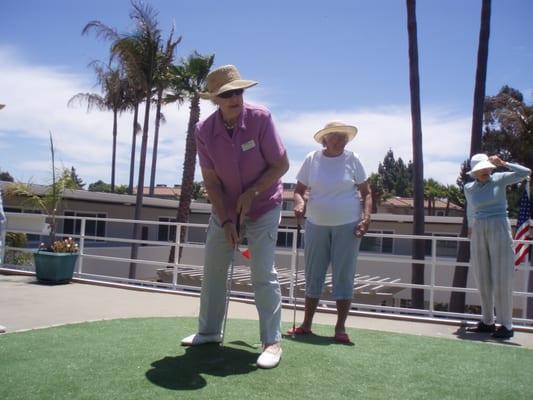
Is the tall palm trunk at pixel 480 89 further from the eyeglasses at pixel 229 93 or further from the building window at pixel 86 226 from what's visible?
the building window at pixel 86 226


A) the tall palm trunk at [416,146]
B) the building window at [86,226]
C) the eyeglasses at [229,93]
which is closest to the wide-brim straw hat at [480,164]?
the eyeglasses at [229,93]

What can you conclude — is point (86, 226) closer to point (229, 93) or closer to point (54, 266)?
point (54, 266)

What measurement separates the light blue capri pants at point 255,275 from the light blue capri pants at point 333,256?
846 millimetres

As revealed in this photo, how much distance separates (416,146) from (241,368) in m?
10.2

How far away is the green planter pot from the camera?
7.21 meters

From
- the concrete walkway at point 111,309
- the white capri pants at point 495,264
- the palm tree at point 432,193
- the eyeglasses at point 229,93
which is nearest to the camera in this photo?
the eyeglasses at point 229,93

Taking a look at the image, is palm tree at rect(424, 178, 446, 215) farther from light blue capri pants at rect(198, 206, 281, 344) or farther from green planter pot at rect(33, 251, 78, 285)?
light blue capri pants at rect(198, 206, 281, 344)

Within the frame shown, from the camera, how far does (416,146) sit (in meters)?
12.2

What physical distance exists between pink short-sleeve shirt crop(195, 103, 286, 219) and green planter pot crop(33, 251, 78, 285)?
15.5ft

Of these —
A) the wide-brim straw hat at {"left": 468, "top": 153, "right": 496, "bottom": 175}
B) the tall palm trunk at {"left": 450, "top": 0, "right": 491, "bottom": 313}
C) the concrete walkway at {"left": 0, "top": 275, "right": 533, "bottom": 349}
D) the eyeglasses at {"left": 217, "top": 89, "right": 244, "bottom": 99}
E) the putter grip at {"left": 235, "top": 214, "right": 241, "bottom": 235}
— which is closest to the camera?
the eyeglasses at {"left": 217, "top": 89, "right": 244, "bottom": 99}

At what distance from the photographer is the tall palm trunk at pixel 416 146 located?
1193 centimetres

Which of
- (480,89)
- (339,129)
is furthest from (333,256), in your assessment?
(480,89)

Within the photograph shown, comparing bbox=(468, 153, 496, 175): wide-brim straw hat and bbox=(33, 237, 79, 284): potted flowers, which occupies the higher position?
bbox=(468, 153, 496, 175): wide-brim straw hat

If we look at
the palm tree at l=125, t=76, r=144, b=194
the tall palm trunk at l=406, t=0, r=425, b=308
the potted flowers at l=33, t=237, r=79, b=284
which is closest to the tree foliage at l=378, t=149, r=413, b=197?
the palm tree at l=125, t=76, r=144, b=194
